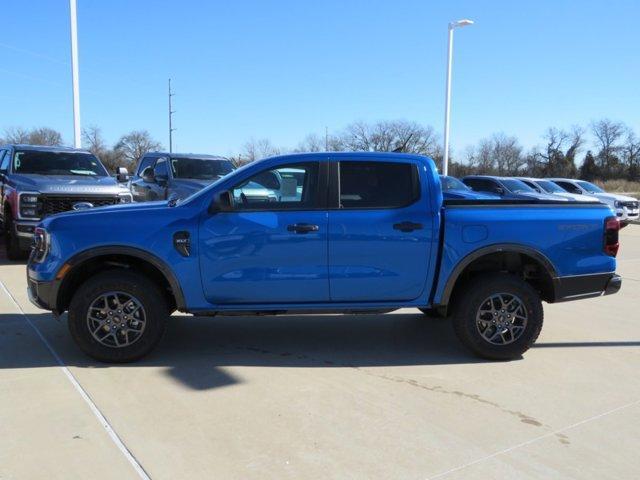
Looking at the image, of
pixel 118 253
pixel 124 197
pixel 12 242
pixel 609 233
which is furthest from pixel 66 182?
pixel 609 233

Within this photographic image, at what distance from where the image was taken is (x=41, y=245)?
16.4 ft

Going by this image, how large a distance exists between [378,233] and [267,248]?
0.95 meters

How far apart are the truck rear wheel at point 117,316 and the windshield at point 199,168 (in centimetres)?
750

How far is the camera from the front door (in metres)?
4.86

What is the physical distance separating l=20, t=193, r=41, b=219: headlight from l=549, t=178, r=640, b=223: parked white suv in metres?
20.5

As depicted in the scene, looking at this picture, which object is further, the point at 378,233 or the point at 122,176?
the point at 122,176

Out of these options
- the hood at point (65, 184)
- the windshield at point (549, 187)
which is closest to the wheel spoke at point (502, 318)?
the hood at point (65, 184)

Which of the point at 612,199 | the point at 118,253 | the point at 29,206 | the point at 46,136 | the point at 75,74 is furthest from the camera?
the point at 46,136

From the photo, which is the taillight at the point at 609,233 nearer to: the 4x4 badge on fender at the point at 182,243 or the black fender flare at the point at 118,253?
the 4x4 badge on fender at the point at 182,243

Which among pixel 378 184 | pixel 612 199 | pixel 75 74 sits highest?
pixel 75 74

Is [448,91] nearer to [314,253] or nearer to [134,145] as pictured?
[314,253]

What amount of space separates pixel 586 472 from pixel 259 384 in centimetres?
236

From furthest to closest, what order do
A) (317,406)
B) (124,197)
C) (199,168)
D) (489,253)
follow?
(199,168) < (124,197) < (489,253) < (317,406)

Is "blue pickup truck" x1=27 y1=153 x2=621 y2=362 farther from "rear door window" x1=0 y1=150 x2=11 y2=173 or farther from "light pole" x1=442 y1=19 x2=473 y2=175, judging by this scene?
"light pole" x1=442 y1=19 x2=473 y2=175
